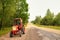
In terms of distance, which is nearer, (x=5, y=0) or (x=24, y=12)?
(x=5, y=0)

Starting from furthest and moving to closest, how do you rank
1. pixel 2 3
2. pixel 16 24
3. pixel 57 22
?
pixel 57 22
pixel 2 3
pixel 16 24

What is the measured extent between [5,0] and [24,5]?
107ft

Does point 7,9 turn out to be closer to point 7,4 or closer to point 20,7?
point 7,4

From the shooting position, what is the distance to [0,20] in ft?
155

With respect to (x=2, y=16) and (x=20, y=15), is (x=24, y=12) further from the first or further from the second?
(x=2, y=16)

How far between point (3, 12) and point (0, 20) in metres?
2.22

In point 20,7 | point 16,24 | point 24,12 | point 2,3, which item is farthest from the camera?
point 24,12

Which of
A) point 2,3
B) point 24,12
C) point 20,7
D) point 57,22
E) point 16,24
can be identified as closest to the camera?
point 16,24

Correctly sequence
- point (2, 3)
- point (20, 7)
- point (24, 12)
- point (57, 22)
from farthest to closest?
point (57, 22)
point (24, 12)
point (20, 7)
point (2, 3)

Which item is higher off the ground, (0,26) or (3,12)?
(3,12)

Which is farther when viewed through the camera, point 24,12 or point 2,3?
point 24,12

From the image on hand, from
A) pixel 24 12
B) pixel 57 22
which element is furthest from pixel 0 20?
pixel 57 22

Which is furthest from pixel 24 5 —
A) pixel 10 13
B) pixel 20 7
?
pixel 10 13

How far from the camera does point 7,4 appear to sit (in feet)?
153
